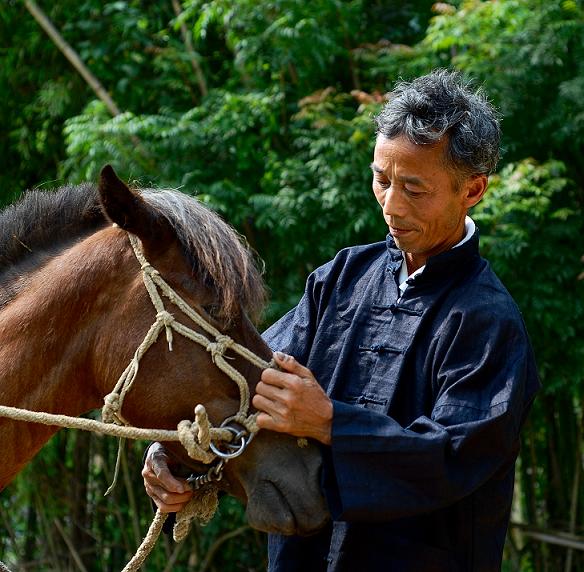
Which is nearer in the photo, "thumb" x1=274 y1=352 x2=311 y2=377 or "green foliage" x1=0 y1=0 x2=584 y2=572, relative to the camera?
"thumb" x1=274 y1=352 x2=311 y2=377

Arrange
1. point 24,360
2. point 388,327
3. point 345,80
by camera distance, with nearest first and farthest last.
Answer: point 24,360 < point 388,327 < point 345,80

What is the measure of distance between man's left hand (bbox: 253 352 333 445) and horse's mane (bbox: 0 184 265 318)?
20 centimetres

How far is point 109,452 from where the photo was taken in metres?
5.28

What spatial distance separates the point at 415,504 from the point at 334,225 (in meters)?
2.41

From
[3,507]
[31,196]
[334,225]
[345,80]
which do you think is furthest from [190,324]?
[3,507]

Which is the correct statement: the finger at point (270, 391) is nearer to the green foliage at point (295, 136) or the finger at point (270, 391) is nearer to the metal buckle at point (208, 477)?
the metal buckle at point (208, 477)

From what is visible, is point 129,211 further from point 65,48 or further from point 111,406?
point 65,48

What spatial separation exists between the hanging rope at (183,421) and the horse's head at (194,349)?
0.02 meters

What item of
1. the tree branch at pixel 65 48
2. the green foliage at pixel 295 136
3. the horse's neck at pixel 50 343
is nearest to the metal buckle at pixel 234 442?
the horse's neck at pixel 50 343

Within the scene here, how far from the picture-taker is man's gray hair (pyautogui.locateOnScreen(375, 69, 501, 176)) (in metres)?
2.05

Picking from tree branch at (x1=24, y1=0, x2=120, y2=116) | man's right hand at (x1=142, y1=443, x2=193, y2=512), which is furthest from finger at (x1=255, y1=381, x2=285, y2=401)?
tree branch at (x1=24, y1=0, x2=120, y2=116)

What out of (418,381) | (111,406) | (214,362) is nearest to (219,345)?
(214,362)

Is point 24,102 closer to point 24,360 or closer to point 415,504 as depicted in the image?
point 24,360

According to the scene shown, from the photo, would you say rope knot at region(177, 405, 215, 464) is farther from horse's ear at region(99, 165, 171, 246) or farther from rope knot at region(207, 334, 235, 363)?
horse's ear at region(99, 165, 171, 246)
